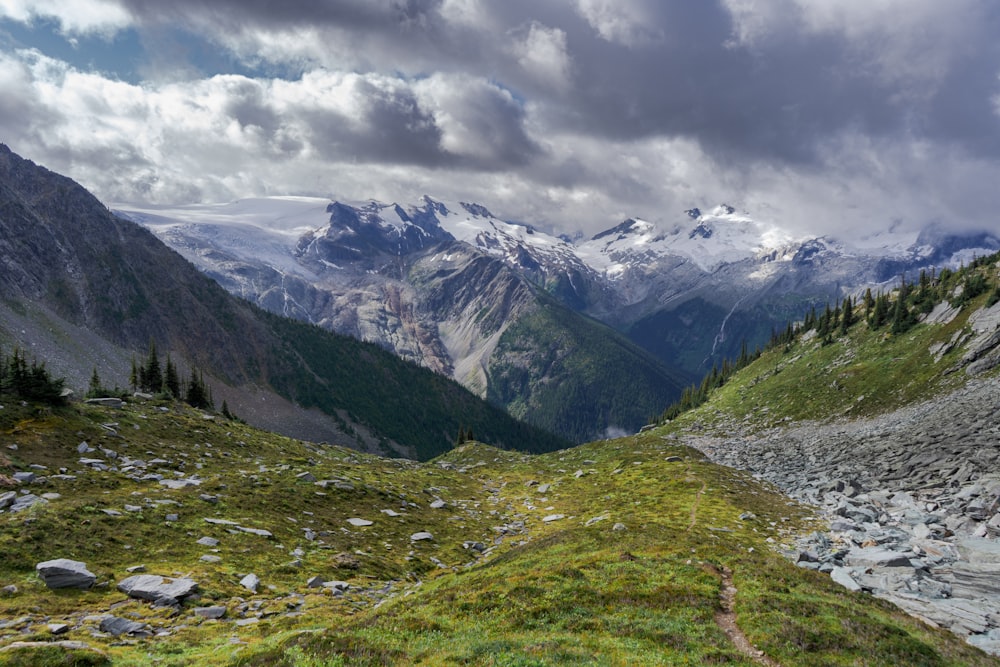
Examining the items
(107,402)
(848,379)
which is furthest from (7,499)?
(848,379)

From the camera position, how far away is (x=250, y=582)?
25.4 meters

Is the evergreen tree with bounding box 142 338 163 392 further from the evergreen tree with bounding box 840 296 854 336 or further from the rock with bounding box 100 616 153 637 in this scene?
the evergreen tree with bounding box 840 296 854 336

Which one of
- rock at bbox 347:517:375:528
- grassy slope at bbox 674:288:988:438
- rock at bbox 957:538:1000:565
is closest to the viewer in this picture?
rock at bbox 957:538:1000:565

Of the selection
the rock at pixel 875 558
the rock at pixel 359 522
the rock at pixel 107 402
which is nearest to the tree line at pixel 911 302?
the rock at pixel 875 558

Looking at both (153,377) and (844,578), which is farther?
(153,377)

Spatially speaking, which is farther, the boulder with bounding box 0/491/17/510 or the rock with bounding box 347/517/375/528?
the rock with bounding box 347/517/375/528

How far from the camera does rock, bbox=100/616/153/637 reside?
18828mm

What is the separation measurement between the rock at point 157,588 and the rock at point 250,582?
7.69 feet

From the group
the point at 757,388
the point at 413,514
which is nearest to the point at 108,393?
the point at 413,514

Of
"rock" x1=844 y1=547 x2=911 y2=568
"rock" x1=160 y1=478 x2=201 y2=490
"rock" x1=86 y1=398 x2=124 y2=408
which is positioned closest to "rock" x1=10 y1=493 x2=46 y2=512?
"rock" x1=160 y1=478 x2=201 y2=490

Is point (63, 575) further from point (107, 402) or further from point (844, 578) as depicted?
point (844, 578)

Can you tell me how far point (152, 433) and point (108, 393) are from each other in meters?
16.1

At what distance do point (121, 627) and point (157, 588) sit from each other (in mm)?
3558

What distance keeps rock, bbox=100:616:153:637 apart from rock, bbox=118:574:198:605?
248 cm
